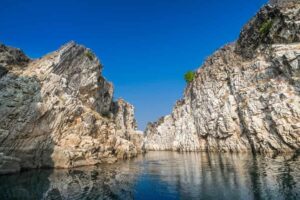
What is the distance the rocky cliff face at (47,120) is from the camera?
5528cm

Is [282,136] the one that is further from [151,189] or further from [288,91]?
[151,189]

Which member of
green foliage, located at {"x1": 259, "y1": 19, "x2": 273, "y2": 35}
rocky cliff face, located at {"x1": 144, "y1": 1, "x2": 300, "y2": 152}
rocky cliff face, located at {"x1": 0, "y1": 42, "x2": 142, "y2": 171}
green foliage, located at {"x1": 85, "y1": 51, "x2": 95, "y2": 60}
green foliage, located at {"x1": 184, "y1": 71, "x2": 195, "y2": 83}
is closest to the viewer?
rocky cliff face, located at {"x1": 0, "y1": 42, "x2": 142, "y2": 171}

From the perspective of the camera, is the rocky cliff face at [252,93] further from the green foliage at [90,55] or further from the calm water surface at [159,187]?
the green foliage at [90,55]

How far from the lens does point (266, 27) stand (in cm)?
8681

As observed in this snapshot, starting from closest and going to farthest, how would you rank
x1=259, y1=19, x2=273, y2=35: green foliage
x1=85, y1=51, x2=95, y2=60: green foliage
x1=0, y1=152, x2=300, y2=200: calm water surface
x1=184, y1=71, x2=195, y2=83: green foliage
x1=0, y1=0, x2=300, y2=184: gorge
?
x1=0, y1=152, x2=300, y2=200: calm water surface, x1=0, y1=0, x2=300, y2=184: gorge, x1=259, y1=19, x2=273, y2=35: green foliage, x1=85, y1=51, x2=95, y2=60: green foliage, x1=184, y1=71, x2=195, y2=83: green foliage

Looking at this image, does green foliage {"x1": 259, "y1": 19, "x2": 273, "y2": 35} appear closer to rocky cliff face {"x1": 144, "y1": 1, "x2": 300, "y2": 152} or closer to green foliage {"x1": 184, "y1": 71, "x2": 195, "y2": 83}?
rocky cliff face {"x1": 144, "y1": 1, "x2": 300, "y2": 152}

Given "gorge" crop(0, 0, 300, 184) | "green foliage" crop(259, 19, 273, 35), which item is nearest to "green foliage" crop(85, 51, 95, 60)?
"gorge" crop(0, 0, 300, 184)

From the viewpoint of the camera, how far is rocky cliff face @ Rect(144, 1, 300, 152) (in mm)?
70250

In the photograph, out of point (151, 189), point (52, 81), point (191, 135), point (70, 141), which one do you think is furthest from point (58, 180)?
point (191, 135)

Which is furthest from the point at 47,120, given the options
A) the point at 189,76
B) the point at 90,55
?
the point at 189,76

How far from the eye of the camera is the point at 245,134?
8825 cm

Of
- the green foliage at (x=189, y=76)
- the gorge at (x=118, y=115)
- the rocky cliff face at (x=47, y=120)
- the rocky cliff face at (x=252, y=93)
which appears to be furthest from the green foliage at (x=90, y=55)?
the green foliage at (x=189, y=76)

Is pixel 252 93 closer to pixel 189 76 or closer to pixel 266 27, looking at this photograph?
pixel 266 27

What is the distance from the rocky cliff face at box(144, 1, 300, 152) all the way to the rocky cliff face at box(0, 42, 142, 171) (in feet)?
123
